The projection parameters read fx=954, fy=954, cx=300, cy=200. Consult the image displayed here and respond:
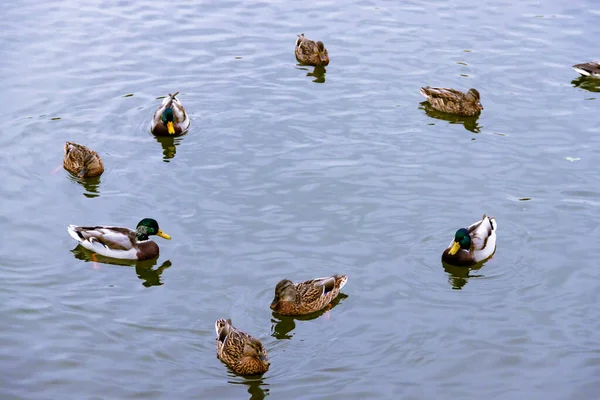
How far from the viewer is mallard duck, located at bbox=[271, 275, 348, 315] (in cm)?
1285

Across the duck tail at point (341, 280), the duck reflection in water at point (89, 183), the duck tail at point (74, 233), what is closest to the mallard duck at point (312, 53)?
the duck reflection in water at point (89, 183)

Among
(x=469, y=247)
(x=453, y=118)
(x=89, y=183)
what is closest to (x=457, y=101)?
(x=453, y=118)

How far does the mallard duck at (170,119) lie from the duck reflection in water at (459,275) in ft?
21.2

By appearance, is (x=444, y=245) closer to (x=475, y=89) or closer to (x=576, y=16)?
(x=475, y=89)

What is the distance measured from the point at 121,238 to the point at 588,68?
11662 mm

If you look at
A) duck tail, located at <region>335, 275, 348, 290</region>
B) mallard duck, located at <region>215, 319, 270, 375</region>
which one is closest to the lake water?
mallard duck, located at <region>215, 319, 270, 375</region>

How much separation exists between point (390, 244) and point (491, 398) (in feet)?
11.9

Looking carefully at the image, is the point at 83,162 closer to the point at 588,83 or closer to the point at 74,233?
the point at 74,233

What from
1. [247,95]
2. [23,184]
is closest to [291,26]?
[247,95]

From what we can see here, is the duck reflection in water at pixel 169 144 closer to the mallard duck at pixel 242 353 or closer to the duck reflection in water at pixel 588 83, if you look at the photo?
the mallard duck at pixel 242 353

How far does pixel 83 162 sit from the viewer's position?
53.8 feet

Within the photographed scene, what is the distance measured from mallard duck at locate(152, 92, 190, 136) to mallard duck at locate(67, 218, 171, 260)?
4.03 meters

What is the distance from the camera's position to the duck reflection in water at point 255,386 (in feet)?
37.6

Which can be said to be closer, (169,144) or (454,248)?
(454,248)
